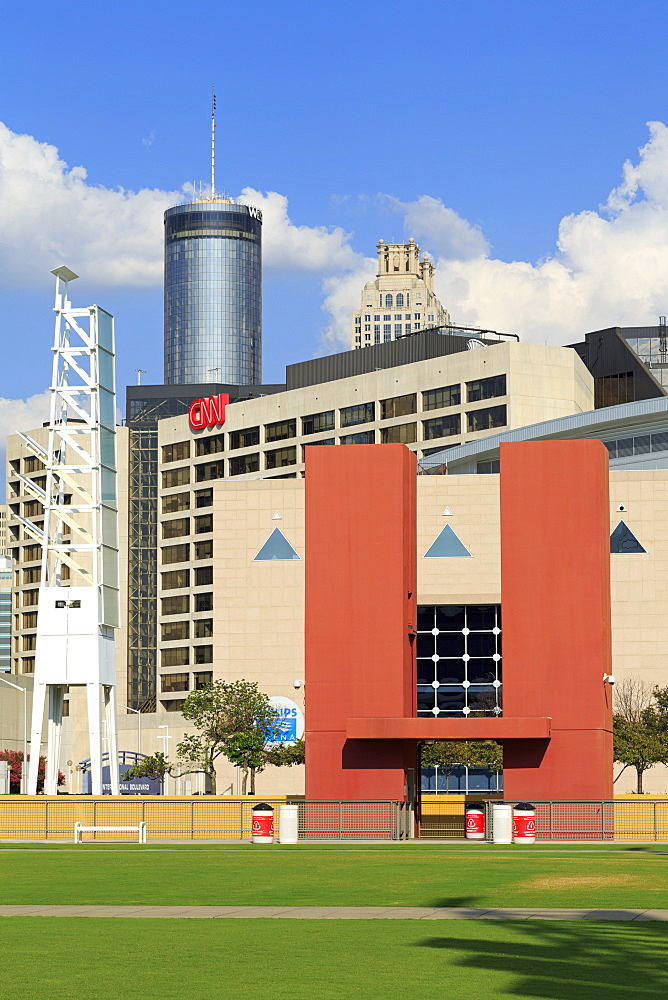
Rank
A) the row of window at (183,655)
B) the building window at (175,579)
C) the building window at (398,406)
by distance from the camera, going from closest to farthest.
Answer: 1. the building window at (398,406)
2. the row of window at (183,655)
3. the building window at (175,579)

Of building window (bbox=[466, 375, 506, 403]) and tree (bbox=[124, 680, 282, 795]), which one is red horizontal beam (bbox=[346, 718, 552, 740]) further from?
building window (bbox=[466, 375, 506, 403])

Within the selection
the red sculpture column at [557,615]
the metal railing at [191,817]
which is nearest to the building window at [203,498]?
the metal railing at [191,817]

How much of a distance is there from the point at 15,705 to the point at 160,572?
27056mm

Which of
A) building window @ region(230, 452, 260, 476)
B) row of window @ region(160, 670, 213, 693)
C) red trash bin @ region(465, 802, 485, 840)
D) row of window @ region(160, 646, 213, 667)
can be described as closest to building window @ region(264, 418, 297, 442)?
building window @ region(230, 452, 260, 476)

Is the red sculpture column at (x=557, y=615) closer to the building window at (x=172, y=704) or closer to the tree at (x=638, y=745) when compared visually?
the tree at (x=638, y=745)

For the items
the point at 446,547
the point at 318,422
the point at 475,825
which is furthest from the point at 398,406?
the point at 475,825

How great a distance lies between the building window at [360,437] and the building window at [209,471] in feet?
67.0

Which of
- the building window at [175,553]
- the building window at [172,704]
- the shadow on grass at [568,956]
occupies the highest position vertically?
the building window at [175,553]

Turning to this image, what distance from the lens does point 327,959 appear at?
58.8 feet

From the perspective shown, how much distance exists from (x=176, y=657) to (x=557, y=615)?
125680 mm

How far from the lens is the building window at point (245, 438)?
172750 millimetres

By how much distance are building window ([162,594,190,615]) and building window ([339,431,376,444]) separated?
29.5m

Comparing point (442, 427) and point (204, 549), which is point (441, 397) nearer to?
point (442, 427)

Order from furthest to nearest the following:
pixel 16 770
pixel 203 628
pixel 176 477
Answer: pixel 176 477, pixel 203 628, pixel 16 770
